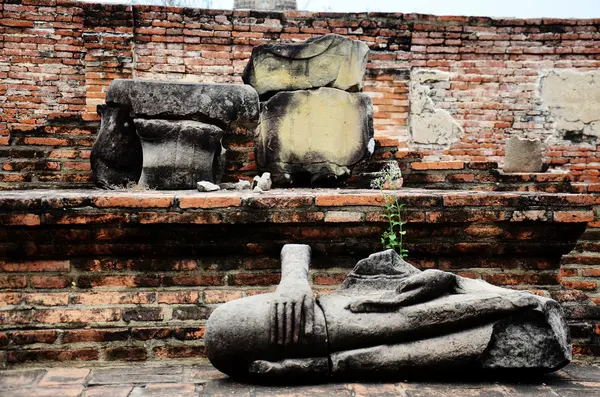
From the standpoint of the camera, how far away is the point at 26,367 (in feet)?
8.28

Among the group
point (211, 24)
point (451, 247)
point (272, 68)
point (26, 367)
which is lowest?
point (26, 367)

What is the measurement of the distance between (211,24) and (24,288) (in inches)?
162

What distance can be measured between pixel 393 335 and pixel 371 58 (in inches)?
182

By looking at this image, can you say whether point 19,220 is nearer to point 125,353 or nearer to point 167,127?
point 125,353

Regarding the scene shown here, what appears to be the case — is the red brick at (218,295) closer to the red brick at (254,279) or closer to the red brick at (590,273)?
the red brick at (254,279)

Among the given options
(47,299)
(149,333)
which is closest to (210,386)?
(149,333)

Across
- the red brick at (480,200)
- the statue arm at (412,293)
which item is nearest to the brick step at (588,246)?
the red brick at (480,200)

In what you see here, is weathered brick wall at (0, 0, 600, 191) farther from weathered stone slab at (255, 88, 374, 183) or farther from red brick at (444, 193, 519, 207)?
red brick at (444, 193, 519, 207)

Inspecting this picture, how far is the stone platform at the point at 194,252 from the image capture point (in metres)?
2.62

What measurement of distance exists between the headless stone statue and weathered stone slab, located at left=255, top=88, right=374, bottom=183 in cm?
183

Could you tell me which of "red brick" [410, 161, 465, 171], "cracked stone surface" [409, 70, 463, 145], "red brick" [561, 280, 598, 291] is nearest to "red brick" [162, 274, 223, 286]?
"red brick" [410, 161, 465, 171]

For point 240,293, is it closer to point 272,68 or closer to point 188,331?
point 188,331

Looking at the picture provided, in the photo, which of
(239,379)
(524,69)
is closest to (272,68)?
(239,379)

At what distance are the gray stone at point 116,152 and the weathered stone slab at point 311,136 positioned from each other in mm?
898
